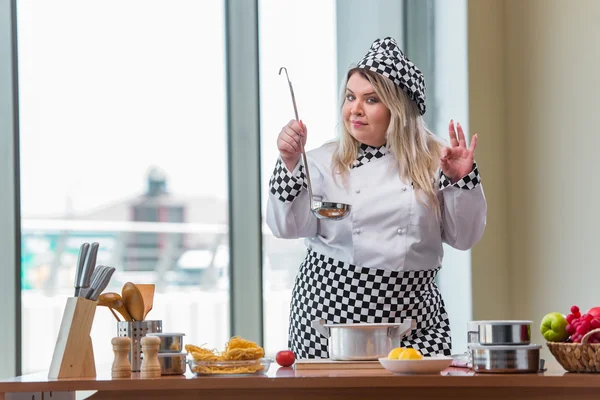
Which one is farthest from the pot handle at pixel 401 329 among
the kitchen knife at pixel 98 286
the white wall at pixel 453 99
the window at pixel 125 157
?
the white wall at pixel 453 99

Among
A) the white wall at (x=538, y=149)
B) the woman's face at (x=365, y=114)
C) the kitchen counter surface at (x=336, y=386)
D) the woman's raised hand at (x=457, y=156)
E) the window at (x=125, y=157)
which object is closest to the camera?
the kitchen counter surface at (x=336, y=386)

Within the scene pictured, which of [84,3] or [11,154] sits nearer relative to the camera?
[11,154]

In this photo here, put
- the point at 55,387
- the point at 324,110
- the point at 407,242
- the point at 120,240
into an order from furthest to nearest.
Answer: the point at 324,110, the point at 120,240, the point at 407,242, the point at 55,387

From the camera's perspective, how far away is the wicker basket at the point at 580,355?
168 cm

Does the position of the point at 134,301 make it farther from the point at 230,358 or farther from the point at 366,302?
the point at 366,302

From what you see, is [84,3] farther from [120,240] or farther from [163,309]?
[163,309]

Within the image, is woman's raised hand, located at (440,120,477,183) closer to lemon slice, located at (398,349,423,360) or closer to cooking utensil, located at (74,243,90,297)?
lemon slice, located at (398,349,423,360)

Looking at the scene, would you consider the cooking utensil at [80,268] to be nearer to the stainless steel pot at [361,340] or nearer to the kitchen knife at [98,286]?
the kitchen knife at [98,286]

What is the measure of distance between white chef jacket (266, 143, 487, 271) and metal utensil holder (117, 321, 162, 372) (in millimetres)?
547

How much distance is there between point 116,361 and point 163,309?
1.66m

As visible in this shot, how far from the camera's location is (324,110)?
3605 mm

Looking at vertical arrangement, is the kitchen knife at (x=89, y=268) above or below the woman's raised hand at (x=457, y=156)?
below

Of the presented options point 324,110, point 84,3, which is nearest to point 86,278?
point 84,3

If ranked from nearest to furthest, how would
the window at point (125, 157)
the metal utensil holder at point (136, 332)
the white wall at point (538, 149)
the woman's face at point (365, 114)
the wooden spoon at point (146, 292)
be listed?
the metal utensil holder at point (136, 332), the wooden spoon at point (146, 292), the woman's face at point (365, 114), the window at point (125, 157), the white wall at point (538, 149)
